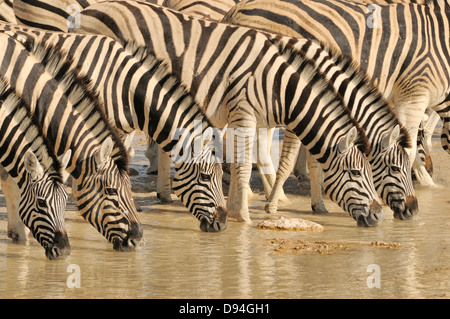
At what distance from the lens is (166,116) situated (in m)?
12.1

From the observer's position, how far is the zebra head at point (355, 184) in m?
12.6

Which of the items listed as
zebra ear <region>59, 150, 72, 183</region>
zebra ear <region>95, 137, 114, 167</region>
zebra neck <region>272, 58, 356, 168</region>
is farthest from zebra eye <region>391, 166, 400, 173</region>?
zebra ear <region>59, 150, 72, 183</region>

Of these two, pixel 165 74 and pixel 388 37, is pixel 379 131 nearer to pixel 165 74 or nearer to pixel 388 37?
pixel 388 37

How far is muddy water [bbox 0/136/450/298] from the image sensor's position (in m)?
9.41

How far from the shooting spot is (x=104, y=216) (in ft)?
35.7

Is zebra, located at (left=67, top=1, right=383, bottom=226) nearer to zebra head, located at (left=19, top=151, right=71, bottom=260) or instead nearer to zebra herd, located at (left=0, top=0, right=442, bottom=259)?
zebra herd, located at (left=0, top=0, right=442, bottom=259)

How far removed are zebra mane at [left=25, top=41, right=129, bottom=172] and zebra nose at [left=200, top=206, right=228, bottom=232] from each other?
55.3 inches

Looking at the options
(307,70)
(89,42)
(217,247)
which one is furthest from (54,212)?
(307,70)

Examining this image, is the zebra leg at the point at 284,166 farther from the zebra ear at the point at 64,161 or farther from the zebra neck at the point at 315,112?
the zebra ear at the point at 64,161

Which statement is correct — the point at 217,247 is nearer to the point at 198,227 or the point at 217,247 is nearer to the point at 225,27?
the point at 198,227

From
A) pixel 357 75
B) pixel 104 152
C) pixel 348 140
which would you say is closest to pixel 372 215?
pixel 348 140

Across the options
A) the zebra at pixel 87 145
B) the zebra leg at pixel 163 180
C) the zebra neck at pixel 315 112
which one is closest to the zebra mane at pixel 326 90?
the zebra neck at pixel 315 112

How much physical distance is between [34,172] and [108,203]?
85 cm

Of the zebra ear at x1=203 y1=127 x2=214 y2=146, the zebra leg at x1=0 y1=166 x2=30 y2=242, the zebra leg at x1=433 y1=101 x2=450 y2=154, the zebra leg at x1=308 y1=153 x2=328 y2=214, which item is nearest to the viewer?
the zebra leg at x1=0 y1=166 x2=30 y2=242
